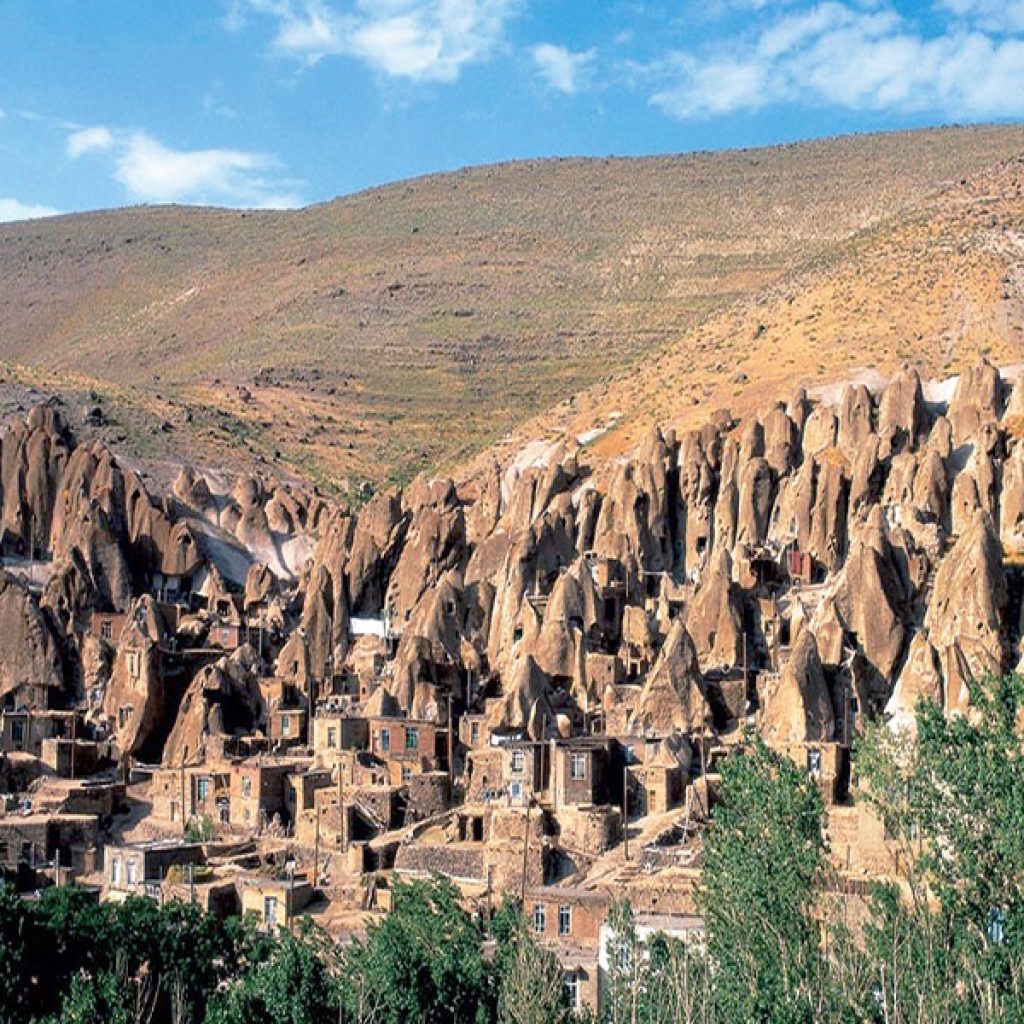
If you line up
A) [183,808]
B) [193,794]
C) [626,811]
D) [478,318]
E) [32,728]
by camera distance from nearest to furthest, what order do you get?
[626,811] < [183,808] < [193,794] < [32,728] < [478,318]

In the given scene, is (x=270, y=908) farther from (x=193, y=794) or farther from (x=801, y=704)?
(x=801, y=704)

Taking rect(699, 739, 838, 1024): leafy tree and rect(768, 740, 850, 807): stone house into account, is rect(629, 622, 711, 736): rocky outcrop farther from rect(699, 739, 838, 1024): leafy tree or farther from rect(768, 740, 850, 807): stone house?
rect(699, 739, 838, 1024): leafy tree

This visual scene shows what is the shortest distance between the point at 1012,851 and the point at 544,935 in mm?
15399

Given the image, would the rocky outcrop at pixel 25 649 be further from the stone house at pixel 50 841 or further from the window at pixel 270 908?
the window at pixel 270 908

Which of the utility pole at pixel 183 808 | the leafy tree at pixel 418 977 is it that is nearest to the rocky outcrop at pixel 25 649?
the utility pole at pixel 183 808

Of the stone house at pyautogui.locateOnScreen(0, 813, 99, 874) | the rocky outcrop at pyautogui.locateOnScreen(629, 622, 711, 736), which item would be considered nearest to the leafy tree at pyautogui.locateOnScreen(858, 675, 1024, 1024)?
the rocky outcrop at pyautogui.locateOnScreen(629, 622, 711, 736)

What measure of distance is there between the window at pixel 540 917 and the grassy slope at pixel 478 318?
63856 mm

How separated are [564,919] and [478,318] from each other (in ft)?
417

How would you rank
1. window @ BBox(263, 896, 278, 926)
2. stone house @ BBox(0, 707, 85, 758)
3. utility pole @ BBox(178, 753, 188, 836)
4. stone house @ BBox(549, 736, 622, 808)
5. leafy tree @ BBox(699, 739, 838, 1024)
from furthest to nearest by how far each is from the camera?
stone house @ BBox(0, 707, 85, 758)
utility pole @ BBox(178, 753, 188, 836)
stone house @ BBox(549, 736, 622, 808)
window @ BBox(263, 896, 278, 926)
leafy tree @ BBox(699, 739, 838, 1024)

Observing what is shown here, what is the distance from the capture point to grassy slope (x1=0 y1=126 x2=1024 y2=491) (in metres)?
128

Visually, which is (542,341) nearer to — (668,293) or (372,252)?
(668,293)

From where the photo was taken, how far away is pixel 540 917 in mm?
48844

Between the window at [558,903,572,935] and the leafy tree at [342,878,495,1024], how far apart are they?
6362 millimetres

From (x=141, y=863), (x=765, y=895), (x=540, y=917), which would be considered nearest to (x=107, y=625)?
(x=141, y=863)
